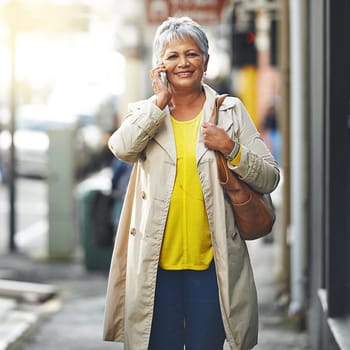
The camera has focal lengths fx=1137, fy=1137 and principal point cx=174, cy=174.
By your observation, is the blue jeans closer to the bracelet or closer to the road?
the bracelet

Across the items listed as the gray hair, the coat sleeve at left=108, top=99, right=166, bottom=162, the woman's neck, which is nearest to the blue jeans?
the coat sleeve at left=108, top=99, right=166, bottom=162

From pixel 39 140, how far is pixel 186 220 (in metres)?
18.7

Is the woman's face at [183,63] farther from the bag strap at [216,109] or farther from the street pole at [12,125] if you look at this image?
the street pole at [12,125]

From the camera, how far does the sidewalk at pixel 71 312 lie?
756 cm

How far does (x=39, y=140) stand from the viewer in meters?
23.0

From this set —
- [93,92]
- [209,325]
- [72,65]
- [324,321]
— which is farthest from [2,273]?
[72,65]

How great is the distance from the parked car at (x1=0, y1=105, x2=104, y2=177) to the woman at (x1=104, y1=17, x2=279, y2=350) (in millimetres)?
16650

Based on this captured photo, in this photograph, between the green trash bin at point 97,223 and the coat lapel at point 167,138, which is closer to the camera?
the coat lapel at point 167,138

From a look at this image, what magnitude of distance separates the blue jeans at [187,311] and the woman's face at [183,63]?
0.74 m

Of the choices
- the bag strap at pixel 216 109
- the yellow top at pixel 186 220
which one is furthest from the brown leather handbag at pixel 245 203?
the yellow top at pixel 186 220

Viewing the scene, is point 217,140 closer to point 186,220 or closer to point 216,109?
point 216,109

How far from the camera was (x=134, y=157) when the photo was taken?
458 cm

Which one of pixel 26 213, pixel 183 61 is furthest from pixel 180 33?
pixel 26 213

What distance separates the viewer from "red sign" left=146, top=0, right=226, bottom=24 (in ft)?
35.2
